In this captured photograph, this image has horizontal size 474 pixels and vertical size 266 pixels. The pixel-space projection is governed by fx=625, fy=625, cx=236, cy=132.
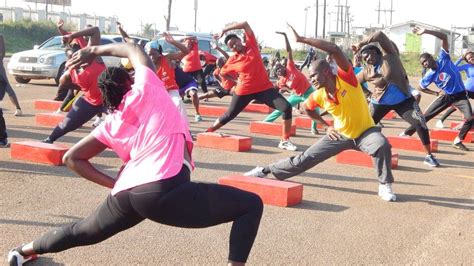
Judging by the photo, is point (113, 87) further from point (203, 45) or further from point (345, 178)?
point (203, 45)

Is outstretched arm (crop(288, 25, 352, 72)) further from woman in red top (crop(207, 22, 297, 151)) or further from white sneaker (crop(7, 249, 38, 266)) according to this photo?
white sneaker (crop(7, 249, 38, 266))

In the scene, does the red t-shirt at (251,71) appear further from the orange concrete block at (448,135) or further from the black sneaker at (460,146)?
the orange concrete block at (448,135)

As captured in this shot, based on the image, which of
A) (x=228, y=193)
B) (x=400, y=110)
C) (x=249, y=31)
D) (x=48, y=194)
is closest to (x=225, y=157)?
(x=249, y=31)

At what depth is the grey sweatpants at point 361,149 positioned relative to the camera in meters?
6.99

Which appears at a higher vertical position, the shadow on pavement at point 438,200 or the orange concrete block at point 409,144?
the shadow on pavement at point 438,200

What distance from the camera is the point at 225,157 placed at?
9.69m

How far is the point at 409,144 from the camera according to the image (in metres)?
11.4

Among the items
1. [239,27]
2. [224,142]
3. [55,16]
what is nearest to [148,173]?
[239,27]

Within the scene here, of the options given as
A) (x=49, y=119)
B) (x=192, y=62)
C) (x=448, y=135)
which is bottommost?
(x=448, y=135)

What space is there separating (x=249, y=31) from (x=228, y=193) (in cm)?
611

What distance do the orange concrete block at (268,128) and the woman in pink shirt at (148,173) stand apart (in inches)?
346

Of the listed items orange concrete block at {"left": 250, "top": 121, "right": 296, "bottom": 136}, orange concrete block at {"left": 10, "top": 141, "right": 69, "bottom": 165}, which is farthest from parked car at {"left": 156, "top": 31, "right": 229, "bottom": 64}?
orange concrete block at {"left": 10, "top": 141, "right": 69, "bottom": 165}

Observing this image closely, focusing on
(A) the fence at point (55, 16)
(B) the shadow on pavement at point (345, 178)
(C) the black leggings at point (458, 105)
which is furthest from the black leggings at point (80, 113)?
(A) the fence at point (55, 16)

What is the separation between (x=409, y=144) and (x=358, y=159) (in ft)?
7.45
